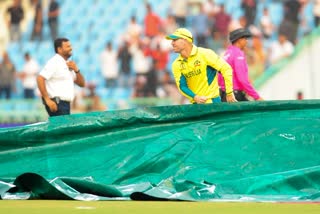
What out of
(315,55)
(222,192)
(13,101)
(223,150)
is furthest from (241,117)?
(13,101)

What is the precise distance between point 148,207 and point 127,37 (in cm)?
1438

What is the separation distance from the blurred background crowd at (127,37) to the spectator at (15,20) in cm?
3

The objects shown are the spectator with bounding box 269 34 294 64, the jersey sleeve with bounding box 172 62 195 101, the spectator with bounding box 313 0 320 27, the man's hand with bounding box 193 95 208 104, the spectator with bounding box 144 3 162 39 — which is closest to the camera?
the man's hand with bounding box 193 95 208 104

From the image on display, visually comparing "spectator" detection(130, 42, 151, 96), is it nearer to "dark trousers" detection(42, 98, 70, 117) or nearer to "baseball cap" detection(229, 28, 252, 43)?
"dark trousers" detection(42, 98, 70, 117)

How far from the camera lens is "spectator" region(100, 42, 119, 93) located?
21484 mm

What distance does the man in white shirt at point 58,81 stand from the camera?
1188cm

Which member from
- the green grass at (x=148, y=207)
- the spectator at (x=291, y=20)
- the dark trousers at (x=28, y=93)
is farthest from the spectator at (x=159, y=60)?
the green grass at (x=148, y=207)

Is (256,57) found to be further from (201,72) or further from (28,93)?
(201,72)

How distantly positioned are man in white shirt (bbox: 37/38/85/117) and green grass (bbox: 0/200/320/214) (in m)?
3.59

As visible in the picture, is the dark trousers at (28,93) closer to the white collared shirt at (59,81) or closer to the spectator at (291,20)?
the spectator at (291,20)

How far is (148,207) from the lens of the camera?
774cm

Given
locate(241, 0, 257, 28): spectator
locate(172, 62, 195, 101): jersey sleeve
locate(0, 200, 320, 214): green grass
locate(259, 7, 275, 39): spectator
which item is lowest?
locate(0, 200, 320, 214): green grass

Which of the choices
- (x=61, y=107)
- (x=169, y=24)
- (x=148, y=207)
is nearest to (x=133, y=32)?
(x=169, y=24)

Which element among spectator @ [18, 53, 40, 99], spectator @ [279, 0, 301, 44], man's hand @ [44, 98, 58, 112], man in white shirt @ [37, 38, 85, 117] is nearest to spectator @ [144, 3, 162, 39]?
spectator @ [18, 53, 40, 99]
